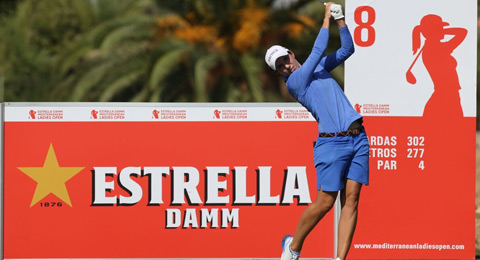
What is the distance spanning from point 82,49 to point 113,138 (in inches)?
524

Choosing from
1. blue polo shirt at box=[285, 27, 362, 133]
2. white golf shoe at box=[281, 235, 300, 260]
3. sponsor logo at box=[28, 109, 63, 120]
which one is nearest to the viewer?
blue polo shirt at box=[285, 27, 362, 133]

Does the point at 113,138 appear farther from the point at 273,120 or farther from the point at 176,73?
the point at 176,73

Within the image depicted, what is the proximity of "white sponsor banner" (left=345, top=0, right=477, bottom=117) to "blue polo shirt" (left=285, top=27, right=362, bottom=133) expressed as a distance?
122 centimetres

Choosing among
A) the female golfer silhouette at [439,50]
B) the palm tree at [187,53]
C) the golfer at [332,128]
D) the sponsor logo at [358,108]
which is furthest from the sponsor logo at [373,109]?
the palm tree at [187,53]

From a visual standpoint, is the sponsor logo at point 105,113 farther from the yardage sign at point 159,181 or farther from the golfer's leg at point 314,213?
the golfer's leg at point 314,213

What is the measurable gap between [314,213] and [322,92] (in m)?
0.94

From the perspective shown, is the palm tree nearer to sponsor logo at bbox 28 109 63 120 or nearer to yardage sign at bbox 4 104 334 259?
yardage sign at bbox 4 104 334 259

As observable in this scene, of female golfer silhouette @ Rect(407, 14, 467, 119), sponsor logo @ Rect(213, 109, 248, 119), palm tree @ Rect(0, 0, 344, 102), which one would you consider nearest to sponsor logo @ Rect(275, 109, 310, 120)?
sponsor logo @ Rect(213, 109, 248, 119)

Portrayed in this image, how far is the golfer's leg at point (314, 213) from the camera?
642cm

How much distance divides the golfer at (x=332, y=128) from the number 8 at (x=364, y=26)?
1152 millimetres

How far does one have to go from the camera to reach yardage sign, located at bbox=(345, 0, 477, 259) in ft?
24.8

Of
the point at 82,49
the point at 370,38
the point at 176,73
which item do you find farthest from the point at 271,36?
the point at 370,38

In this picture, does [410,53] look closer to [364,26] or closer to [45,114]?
[364,26]

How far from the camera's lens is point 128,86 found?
19.2 m
